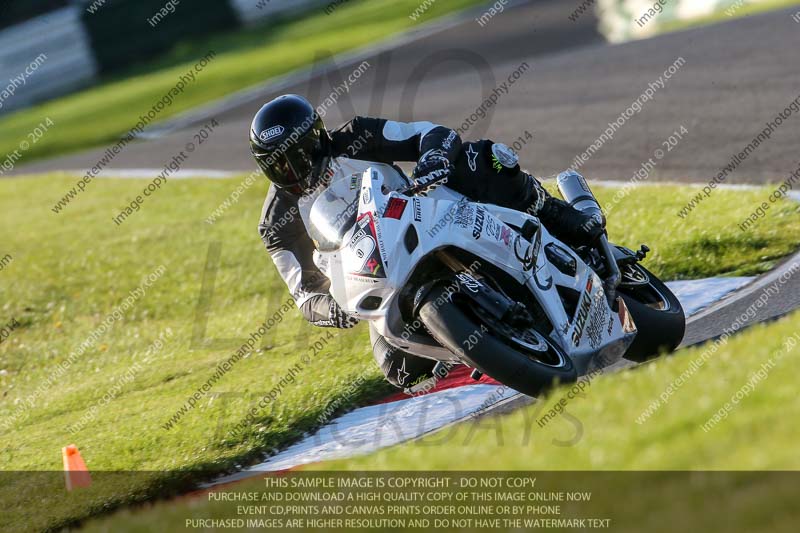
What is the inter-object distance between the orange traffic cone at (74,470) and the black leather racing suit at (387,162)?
1786 millimetres

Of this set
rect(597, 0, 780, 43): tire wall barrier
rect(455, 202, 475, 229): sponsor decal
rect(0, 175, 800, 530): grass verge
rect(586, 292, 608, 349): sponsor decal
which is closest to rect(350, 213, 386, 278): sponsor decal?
rect(455, 202, 475, 229): sponsor decal

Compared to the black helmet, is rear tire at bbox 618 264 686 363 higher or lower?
lower

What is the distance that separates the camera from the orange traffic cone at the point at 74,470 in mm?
6824

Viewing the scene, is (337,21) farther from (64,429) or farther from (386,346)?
(386,346)

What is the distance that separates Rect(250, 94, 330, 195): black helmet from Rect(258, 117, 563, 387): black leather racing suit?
0.14 m

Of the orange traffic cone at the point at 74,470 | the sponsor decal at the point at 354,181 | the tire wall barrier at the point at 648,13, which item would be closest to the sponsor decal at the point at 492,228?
the sponsor decal at the point at 354,181

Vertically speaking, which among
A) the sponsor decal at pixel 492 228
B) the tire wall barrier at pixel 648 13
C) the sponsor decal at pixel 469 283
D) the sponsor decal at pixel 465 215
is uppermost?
the sponsor decal at pixel 465 215

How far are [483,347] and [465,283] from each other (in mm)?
411

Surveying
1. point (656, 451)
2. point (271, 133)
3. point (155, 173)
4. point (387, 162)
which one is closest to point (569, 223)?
point (387, 162)

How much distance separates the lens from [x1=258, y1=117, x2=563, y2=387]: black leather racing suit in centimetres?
631

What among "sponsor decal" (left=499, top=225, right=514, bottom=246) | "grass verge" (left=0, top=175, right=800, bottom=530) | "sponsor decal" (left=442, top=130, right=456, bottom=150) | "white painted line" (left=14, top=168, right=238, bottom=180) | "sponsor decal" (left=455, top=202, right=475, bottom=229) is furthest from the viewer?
"white painted line" (left=14, top=168, right=238, bottom=180)

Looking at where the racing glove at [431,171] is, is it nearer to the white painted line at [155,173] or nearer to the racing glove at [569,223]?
the racing glove at [569,223]

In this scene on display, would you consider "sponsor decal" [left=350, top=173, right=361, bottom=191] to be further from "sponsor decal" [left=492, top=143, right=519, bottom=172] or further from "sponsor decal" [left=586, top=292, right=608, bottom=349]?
"sponsor decal" [left=586, top=292, right=608, bottom=349]

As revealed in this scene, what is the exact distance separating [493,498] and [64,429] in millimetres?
5404
